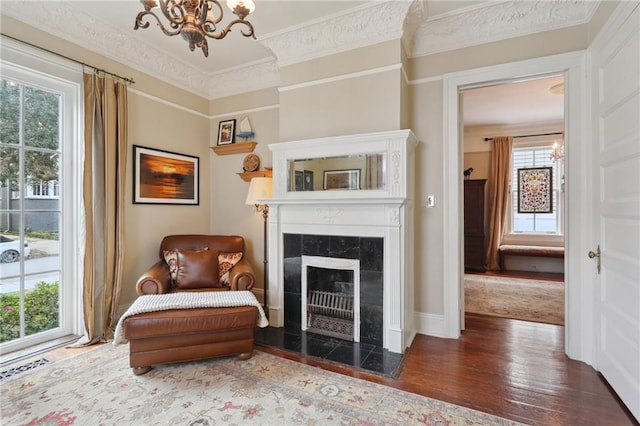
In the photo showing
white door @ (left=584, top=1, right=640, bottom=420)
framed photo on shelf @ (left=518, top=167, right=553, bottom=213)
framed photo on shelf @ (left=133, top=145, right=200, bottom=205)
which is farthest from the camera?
framed photo on shelf @ (left=518, top=167, right=553, bottom=213)

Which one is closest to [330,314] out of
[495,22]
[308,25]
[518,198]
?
[308,25]

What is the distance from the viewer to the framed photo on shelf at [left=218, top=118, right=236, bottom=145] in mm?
4059

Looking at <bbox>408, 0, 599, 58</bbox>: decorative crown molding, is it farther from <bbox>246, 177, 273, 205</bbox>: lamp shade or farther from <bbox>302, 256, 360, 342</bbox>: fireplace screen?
<bbox>302, 256, 360, 342</bbox>: fireplace screen

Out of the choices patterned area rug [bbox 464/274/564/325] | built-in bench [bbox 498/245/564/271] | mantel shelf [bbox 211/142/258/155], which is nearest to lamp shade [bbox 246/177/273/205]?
mantel shelf [bbox 211/142/258/155]

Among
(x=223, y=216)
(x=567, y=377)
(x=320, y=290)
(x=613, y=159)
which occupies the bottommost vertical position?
(x=567, y=377)

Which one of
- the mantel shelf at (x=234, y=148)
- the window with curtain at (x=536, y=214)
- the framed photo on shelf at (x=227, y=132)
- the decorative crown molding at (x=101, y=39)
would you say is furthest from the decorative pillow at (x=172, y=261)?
the window with curtain at (x=536, y=214)

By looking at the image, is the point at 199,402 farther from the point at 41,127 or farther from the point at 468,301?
the point at 468,301

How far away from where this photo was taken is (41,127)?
2746mm

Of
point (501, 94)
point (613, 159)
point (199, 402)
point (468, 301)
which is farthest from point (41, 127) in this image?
point (501, 94)

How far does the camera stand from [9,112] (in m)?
2.55

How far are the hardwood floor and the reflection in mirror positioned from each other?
4.91ft

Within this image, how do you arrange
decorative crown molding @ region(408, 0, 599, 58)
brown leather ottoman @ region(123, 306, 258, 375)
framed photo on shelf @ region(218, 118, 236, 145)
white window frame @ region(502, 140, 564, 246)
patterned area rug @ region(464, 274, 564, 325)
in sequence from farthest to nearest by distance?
white window frame @ region(502, 140, 564, 246)
framed photo on shelf @ region(218, 118, 236, 145)
patterned area rug @ region(464, 274, 564, 325)
decorative crown molding @ region(408, 0, 599, 58)
brown leather ottoman @ region(123, 306, 258, 375)

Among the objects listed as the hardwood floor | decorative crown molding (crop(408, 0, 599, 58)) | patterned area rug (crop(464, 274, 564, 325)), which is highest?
decorative crown molding (crop(408, 0, 599, 58))

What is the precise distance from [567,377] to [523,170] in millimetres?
5023
